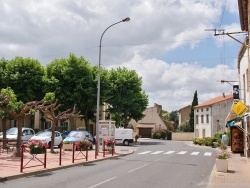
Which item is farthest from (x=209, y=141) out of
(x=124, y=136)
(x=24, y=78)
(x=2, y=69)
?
(x=2, y=69)

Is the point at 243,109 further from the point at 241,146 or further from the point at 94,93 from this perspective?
the point at 94,93

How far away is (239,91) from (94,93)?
19.3m

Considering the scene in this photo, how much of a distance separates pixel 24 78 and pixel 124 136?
13205 mm

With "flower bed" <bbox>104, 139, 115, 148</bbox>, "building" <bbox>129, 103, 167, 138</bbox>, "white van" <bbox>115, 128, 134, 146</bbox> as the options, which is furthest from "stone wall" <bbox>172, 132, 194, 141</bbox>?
"flower bed" <bbox>104, 139, 115, 148</bbox>

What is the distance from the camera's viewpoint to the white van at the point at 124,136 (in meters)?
46.3

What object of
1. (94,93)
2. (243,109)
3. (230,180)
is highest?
(94,93)

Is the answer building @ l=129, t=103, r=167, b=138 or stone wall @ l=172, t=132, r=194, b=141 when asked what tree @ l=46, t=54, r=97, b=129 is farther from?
building @ l=129, t=103, r=167, b=138

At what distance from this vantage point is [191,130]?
8269 cm

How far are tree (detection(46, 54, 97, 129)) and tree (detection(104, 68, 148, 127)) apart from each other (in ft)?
23.0

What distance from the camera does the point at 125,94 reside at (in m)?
53.2

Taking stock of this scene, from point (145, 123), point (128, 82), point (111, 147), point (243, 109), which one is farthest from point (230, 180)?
point (145, 123)

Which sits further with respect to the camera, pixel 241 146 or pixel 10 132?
pixel 10 132

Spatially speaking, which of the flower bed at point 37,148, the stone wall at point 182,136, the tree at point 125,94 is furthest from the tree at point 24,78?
the stone wall at point 182,136

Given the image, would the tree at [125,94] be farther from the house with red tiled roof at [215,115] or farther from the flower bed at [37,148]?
the flower bed at [37,148]
